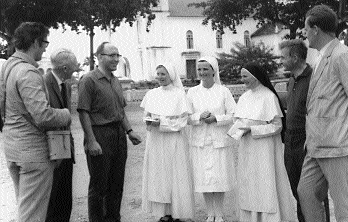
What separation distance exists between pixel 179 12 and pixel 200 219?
73.8 meters

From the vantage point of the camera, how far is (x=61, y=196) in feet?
21.7

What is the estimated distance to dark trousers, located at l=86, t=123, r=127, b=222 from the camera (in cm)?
718

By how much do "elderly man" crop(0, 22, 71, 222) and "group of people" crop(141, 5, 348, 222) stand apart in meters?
2.31

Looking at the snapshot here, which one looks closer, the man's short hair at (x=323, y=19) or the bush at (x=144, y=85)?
the man's short hair at (x=323, y=19)

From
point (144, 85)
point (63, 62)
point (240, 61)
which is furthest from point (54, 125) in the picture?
point (144, 85)

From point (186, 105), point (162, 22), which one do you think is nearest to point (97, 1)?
point (186, 105)

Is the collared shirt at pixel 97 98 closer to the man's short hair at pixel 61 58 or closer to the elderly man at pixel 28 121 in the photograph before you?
the man's short hair at pixel 61 58

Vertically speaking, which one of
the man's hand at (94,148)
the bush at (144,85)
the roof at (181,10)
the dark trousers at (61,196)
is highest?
the roof at (181,10)

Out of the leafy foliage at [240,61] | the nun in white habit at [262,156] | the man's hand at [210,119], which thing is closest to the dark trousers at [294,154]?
the nun in white habit at [262,156]

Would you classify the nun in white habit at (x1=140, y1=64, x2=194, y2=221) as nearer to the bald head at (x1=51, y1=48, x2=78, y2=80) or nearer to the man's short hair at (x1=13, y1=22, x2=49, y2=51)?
the bald head at (x1=51, y1=48, x2=78, y2=80)

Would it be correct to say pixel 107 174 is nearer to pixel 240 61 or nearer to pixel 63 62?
pixel 63 62

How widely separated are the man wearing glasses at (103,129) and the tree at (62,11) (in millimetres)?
19996

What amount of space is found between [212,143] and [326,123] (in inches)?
108

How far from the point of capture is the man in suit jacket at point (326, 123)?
16.9 ft
